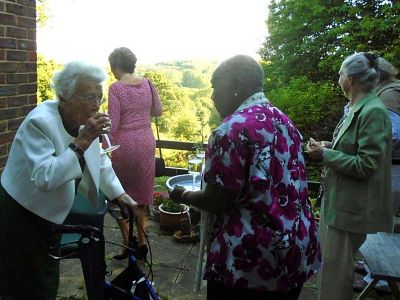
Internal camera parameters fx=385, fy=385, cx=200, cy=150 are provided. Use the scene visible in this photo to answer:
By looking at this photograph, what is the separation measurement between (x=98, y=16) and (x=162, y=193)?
1069cm

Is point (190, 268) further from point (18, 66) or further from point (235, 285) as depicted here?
point (18, 66)

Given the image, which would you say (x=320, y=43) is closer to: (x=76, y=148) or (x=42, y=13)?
(x=76, y=148)

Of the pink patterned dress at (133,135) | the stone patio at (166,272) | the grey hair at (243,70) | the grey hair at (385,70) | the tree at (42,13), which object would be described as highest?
the tree at (42,13)

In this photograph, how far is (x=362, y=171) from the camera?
2420mm

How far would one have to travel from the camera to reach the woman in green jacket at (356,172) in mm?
2416

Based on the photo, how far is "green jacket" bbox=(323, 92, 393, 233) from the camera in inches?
94.8

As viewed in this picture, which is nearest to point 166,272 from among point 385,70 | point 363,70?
point 363,70

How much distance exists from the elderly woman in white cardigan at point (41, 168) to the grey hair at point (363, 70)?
1592mm

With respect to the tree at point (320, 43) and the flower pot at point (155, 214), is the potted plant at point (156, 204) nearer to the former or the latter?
the flower pot at point (155, 214)

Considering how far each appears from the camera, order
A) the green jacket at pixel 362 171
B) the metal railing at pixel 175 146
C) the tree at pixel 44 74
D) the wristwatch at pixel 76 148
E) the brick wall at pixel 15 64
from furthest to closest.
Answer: the tree at pixel 44 74, the metal railing at pixel 175 146, the brick wall at pixel 15 64, the green jacket at pixel 362 171, the wristwatch at pixel 76 148

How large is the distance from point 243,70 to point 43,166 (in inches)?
38.7

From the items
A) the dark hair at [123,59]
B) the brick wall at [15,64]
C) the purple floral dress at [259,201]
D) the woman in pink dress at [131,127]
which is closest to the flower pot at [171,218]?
the woman in pink dress at [131,127]

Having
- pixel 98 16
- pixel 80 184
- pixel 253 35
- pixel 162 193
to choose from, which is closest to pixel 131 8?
pixel 98 16

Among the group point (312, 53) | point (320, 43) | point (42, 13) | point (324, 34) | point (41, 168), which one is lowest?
point (41, 168)
